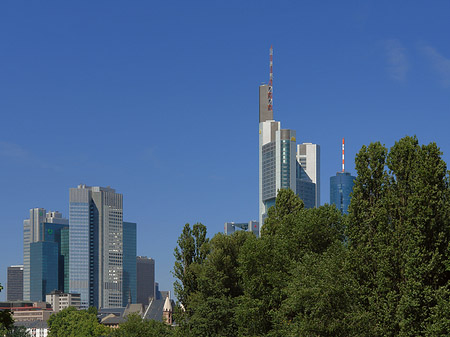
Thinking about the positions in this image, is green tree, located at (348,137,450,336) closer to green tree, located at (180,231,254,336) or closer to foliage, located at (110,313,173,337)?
green tree, located at (180,231,254,336)

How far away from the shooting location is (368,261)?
6397 cm

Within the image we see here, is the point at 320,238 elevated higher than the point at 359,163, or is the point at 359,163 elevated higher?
the point at 359,163

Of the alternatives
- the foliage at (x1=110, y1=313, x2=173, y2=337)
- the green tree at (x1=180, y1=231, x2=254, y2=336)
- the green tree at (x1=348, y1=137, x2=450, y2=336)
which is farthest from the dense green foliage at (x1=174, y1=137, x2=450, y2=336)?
the foliage at (x1=110, y1=313, x2=173, y2=337)

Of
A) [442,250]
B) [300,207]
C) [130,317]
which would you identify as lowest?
[130,317]

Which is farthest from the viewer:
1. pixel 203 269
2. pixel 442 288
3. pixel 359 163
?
pixel 203 269

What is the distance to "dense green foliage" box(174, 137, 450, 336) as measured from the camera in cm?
5897

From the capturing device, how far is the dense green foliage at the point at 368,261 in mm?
58969

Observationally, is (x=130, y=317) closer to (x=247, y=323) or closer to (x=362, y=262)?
(x=247, y=323)

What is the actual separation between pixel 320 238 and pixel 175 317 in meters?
29.3

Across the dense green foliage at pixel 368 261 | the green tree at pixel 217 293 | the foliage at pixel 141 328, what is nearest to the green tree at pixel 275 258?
the dense green foliage at pixel 368 261

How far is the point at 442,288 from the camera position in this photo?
57625 millimetres

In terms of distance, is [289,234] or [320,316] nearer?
[320,316]

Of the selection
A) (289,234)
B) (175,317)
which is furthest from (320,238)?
(175,317)

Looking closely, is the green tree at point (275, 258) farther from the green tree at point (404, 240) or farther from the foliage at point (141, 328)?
the foliage at point (141, 328)
